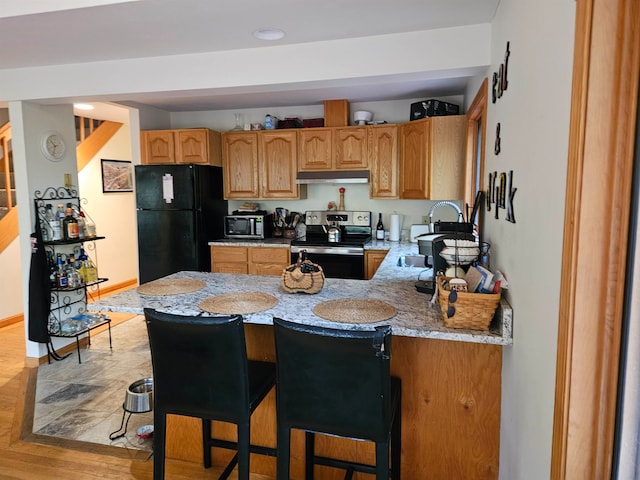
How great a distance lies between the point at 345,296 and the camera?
2129mm

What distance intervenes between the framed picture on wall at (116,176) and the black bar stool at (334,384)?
5.13m

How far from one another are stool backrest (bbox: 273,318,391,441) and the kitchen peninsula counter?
23 cm

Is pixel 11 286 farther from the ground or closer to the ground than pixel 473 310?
closer to the ground

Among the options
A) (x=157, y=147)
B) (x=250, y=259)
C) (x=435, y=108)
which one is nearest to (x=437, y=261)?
(x=435, y=108)

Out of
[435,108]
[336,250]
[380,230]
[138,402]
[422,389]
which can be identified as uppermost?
[435,108]

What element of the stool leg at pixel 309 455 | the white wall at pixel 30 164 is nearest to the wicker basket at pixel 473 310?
Answer: the stool leg at pixel 309 455

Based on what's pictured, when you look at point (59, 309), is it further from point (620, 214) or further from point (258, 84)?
point (620, 214)

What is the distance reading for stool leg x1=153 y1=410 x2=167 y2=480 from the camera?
5.63 ft

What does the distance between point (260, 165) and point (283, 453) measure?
3406mm

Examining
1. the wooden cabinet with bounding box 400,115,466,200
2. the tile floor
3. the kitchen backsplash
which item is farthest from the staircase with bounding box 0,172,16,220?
the wooden cabinet with bounding box 400,115,466,200

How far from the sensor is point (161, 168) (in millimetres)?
4332

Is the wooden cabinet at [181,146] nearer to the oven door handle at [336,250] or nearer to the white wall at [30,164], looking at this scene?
the white wall at [30,164]

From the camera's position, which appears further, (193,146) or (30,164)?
(193,146)

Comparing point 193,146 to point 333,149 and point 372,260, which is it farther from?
point 372,260
